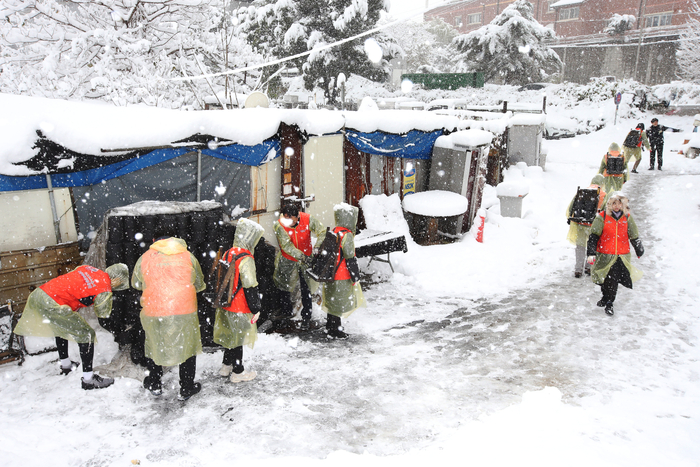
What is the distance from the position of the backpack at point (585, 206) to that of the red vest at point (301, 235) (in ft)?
14.6

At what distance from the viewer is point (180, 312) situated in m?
4.24

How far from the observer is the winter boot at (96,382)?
4477mm

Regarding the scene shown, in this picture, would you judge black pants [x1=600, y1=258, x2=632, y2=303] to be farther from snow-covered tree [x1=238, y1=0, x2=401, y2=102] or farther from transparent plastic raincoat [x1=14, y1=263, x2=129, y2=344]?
snow-covered tree [x1=238, y1=0, x2=401, y2=102]

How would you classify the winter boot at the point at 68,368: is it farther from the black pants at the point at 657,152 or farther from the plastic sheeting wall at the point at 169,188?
the black pants at the point at 657,152

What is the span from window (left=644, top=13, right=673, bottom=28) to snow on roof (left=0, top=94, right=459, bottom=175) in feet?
134

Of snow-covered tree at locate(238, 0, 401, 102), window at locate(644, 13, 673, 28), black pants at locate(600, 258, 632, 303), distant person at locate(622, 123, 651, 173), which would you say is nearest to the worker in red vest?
black pants at locate(600, 258, 632, 303)

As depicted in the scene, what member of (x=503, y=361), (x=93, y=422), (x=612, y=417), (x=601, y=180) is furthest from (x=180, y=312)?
(x=601, y=180)

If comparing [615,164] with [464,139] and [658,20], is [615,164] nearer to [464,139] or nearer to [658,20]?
[464,139]

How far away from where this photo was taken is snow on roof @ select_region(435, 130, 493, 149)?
985cm

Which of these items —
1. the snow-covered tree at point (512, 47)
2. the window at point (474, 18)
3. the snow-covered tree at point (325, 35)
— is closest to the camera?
the snow-covered tree at point (325, 35)

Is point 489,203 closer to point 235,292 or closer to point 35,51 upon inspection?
point 235,292

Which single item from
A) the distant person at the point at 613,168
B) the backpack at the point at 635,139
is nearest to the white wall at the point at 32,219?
the distant person at the point at 613,168

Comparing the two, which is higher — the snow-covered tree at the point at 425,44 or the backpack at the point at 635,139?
the snow-covered tree at the point at 425,44

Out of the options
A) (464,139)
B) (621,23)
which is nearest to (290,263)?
(464,139)
